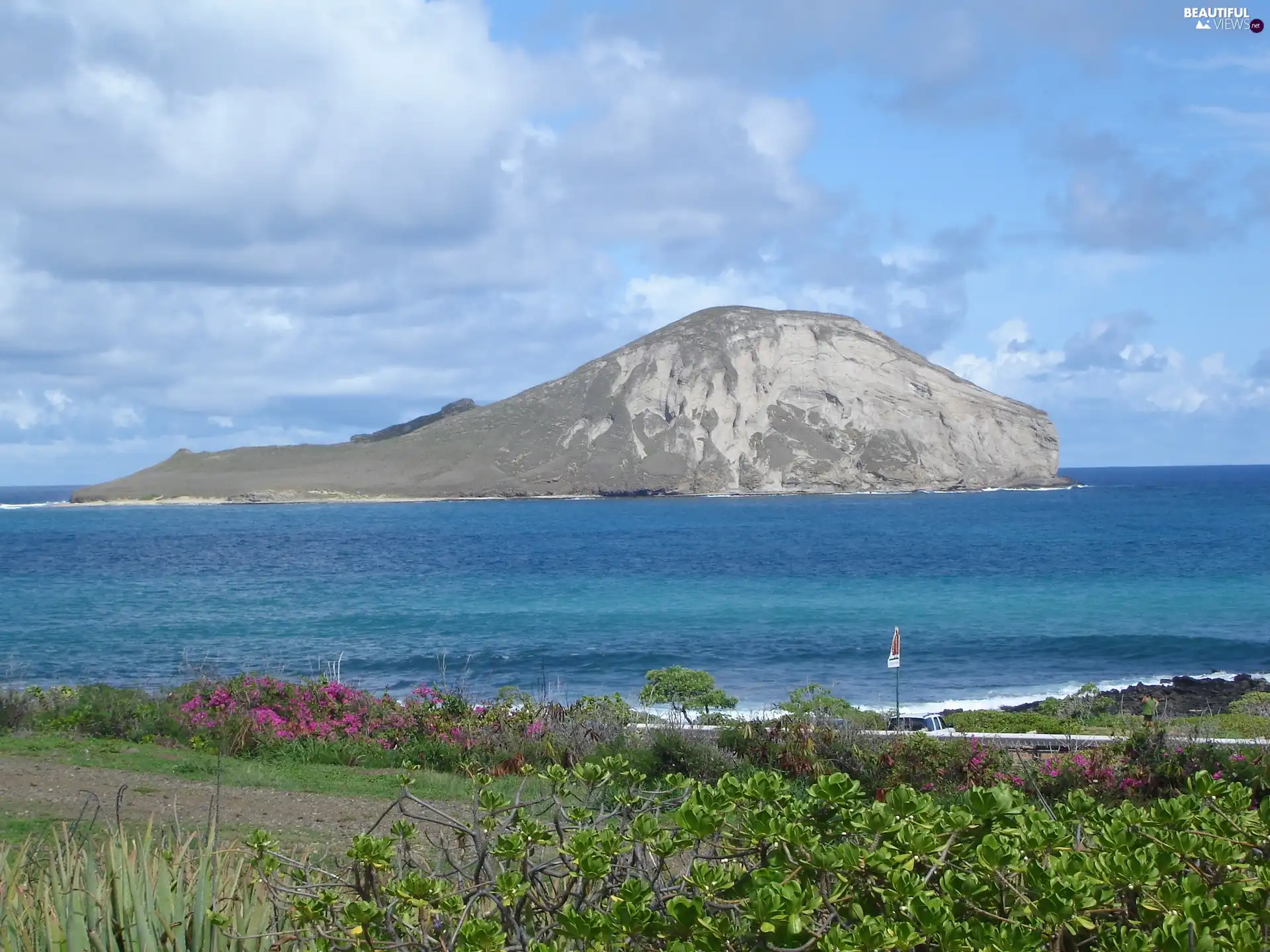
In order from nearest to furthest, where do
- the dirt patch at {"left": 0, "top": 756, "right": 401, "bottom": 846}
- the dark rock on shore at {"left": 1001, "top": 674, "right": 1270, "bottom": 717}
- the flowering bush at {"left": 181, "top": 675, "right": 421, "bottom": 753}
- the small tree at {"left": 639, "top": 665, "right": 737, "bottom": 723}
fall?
the dirt patch at {"left": 0, "top": 756, "right": 401, "bottom": 846} → the flowering bush at {"left": 181, "top": 675, "right": 421, "bottom": 753} → the small tree at {"left": 639, "top": 665, "right": 737, "bottom": 723} → the dark rock on shore at {"left": 1001, "top": 674, "right": 1270, "bottom": 717}

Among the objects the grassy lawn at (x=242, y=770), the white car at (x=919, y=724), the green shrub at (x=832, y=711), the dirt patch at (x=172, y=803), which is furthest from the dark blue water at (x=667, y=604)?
the dirt patch at (x=172, y=803)

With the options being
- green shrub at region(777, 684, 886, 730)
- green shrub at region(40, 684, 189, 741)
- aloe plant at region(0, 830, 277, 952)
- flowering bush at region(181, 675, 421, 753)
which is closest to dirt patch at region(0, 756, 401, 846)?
flowering bush at region(181, 675, 421, 753)

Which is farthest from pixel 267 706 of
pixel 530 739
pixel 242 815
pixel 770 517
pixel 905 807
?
pixel 770 517

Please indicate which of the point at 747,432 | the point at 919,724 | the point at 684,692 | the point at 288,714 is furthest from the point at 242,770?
the point at 747,432

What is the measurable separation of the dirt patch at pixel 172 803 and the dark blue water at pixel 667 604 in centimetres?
842

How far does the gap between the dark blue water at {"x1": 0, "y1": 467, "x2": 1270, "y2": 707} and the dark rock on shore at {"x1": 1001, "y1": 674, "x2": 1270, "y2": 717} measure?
91.4 inches

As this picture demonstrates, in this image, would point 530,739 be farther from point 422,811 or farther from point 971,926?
point 971,926

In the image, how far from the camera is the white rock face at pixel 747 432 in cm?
13662

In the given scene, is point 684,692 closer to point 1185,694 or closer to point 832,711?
point 832,711

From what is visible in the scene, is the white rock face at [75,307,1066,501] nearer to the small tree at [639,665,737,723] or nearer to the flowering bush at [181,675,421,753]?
→ the small tree at [639,665,737,723]

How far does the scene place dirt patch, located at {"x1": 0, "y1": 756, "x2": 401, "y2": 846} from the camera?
8391 mm

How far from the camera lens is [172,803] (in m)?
7.93

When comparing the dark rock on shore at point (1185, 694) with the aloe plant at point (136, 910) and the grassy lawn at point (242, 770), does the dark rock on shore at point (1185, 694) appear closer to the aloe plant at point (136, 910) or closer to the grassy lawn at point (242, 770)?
the grassy lawn at point (242, 770)

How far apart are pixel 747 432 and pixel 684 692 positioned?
120m
